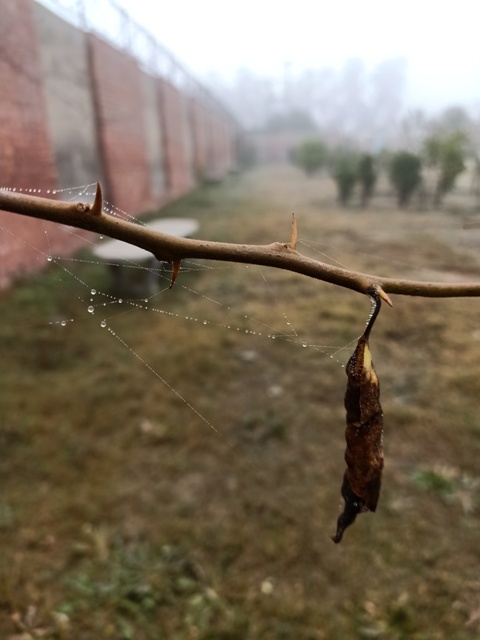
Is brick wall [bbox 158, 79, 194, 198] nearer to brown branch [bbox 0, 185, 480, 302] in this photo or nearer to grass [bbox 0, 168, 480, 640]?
grass [bbox 0, 168, 480, 640]

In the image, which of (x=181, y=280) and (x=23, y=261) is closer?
(x=23, y=261)

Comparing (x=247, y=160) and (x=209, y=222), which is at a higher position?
(x=247, y=160)

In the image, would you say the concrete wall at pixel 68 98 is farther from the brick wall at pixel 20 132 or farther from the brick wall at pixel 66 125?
the brick wall at pixel 20 132

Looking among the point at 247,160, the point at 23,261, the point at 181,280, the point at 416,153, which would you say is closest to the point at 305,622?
the point at 23,261

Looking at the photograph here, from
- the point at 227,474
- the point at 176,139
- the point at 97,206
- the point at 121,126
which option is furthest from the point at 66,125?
the point at 176,139

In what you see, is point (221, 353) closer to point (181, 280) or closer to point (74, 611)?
point (181, 280)

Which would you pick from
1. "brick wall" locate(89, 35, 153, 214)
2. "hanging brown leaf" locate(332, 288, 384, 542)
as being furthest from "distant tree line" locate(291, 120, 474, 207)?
"hanging brown leaf" locate(332, 288, 384, 542)

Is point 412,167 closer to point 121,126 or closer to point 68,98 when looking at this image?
point 121,126
